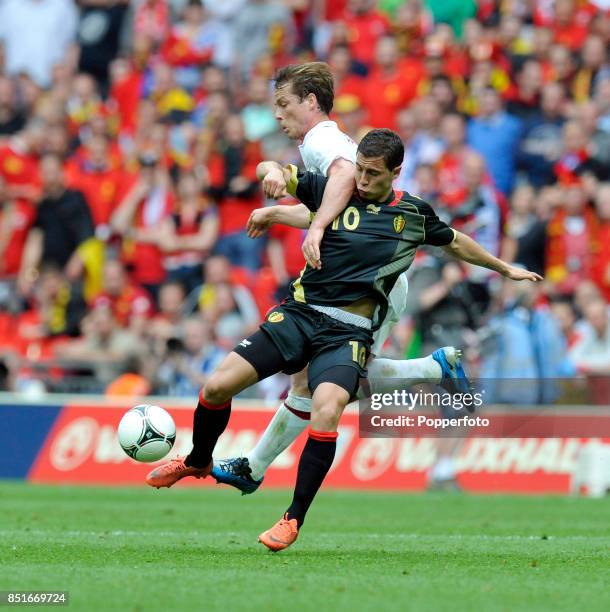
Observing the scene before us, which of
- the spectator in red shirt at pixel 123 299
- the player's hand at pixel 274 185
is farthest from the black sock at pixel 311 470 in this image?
the spectator in red shirt at pixel 123 299

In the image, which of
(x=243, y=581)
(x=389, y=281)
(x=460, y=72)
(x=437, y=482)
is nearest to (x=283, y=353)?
(x=389, y=281)

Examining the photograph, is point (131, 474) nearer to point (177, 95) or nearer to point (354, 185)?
point (177, 95)

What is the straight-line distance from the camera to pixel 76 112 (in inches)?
797

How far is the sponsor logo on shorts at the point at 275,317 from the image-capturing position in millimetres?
7961

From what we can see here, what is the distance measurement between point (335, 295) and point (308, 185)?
638 millimetres

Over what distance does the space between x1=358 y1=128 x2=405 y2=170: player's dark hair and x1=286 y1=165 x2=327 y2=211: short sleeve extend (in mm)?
384

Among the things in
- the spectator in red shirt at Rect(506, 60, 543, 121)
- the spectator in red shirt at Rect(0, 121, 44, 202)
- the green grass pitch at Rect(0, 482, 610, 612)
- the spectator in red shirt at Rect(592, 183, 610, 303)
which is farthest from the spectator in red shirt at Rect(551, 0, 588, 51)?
the spectator in red shirt at Rect(0, 121, 44, 202)

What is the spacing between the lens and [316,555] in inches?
306

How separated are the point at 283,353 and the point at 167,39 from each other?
1331 centimetres

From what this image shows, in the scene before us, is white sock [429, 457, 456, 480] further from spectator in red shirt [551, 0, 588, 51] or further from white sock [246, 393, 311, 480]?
spectator in red shirt [551, 0, 588, 51]

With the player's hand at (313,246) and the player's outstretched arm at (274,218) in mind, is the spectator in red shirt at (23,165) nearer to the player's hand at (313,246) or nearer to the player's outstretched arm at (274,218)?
the player's outstretched arm at (274,218)

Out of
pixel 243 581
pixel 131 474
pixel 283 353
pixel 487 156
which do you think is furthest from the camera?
pixel 487 156

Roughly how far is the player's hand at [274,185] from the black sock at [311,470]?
51.2 inches

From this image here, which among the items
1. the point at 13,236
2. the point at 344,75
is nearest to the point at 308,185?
the point at 344,75
